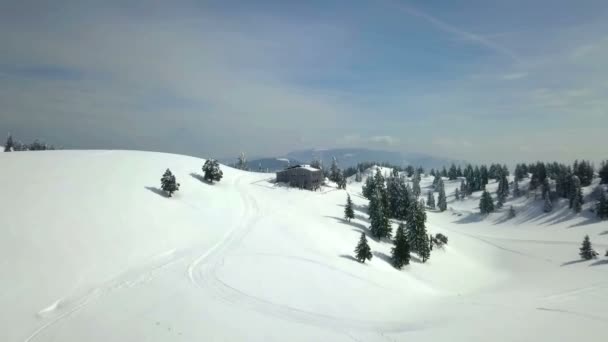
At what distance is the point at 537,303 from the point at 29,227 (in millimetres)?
59744

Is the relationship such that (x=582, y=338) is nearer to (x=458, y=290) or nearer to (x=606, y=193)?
(x=458, y=290)

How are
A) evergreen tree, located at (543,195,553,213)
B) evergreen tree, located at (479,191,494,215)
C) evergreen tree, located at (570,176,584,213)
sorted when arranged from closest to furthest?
evergreen tree, located at (570,176,584,213), evergreen tree, located at (543,195,553,213), evergreen tree, located at (479,191,494,215)

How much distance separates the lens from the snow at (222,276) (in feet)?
81.0

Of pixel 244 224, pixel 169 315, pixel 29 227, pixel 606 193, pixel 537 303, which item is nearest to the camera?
pixel 169 315

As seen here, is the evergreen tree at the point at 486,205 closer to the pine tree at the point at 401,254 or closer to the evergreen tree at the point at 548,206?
the evergreen tree at the point at 548,206

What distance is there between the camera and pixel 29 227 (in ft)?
120

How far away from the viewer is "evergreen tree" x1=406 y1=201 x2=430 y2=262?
67125mm

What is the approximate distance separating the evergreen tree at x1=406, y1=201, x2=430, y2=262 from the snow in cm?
324

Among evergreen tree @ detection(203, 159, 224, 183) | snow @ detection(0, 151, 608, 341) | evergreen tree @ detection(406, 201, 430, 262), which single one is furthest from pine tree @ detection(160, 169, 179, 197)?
evergreen tree @ detection(406, 201, 430, 262)

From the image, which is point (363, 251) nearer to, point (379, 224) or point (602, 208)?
point (379, 224)

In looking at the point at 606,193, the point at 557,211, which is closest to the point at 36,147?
the point at 557,211

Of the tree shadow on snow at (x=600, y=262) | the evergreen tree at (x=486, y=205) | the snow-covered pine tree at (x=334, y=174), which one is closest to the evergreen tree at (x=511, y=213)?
the evergreen tree at (x=486, y=205)

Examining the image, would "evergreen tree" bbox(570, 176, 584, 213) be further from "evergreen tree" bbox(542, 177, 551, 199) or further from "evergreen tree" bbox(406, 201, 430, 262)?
"evergreen tree" bbox(406, 201, 430, 262)

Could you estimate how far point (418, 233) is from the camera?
68875 mm
